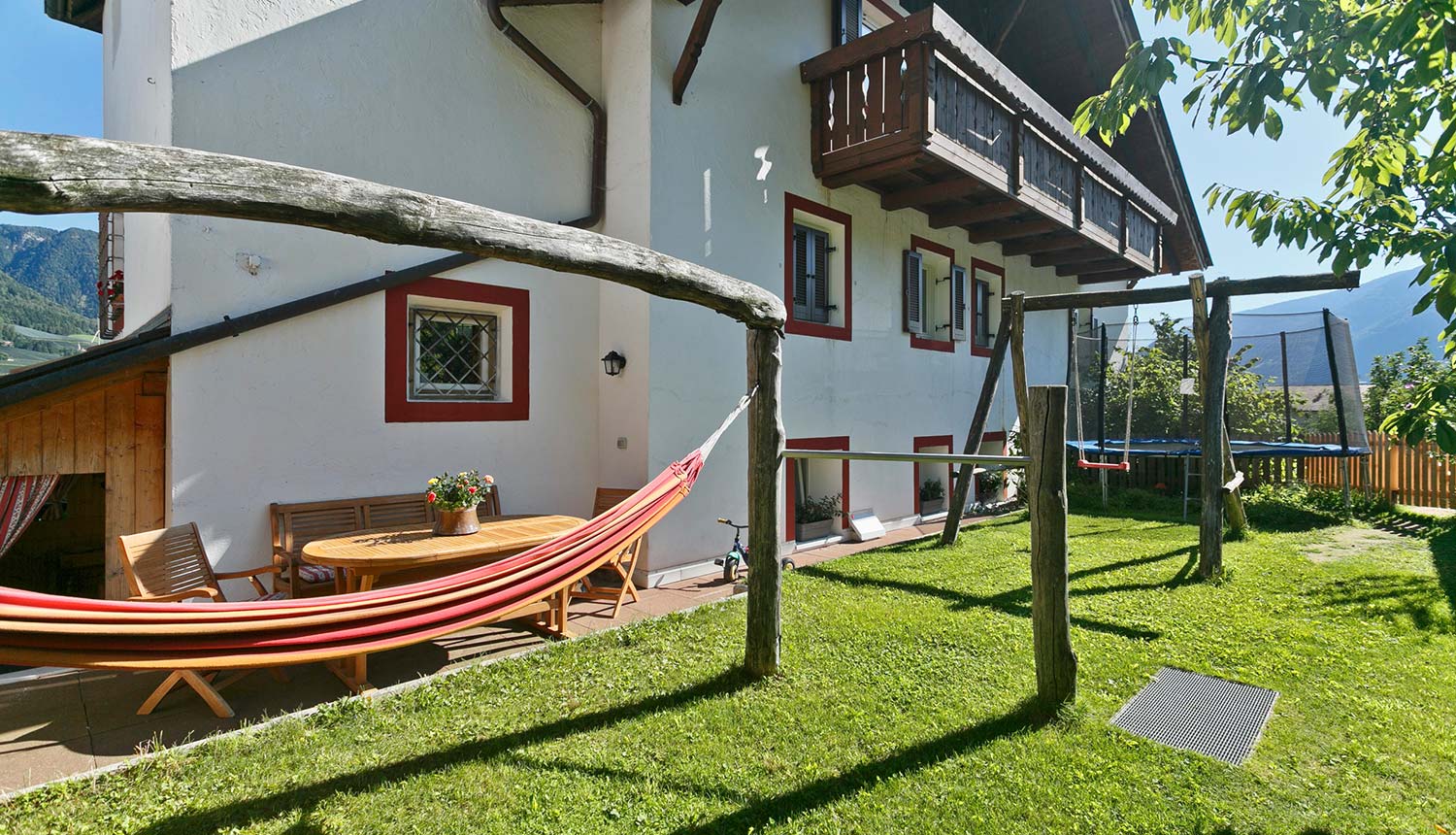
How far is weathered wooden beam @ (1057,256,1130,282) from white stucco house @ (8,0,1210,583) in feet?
9.73

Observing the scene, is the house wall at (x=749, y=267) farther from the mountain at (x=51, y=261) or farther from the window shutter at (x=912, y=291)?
the mountain at (x=51, y=261)

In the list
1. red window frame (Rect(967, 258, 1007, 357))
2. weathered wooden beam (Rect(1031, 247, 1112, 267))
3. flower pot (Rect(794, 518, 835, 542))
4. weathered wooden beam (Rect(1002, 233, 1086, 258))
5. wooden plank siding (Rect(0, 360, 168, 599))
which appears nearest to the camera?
wooden plank siding (Rect(0, 360, 168, 599))

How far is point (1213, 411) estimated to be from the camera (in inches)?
223

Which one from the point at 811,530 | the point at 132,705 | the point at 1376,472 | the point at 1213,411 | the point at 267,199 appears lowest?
the point at 132,705

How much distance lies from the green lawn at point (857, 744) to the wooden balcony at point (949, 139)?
4.04 m

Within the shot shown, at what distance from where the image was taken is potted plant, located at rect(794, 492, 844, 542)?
7293mm

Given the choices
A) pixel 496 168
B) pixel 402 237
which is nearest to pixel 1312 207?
pixel 402 237

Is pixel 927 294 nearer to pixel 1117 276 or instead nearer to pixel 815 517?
pixel 815 517

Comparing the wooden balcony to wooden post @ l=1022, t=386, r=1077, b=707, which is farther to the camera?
the wooden balcony

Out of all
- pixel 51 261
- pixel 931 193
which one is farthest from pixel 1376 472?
pixel 51 261

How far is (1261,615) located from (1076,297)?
3.22 m

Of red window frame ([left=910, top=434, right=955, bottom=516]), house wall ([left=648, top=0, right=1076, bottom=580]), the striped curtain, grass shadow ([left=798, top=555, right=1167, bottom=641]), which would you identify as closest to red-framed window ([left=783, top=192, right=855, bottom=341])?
house wall ([left=648, top=0, right=1076, bottom=580])

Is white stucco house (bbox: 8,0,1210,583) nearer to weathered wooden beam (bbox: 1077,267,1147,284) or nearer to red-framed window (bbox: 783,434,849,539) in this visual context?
red-framed window (bbox: 783,434,849,539)

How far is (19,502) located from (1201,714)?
21.0 feet
